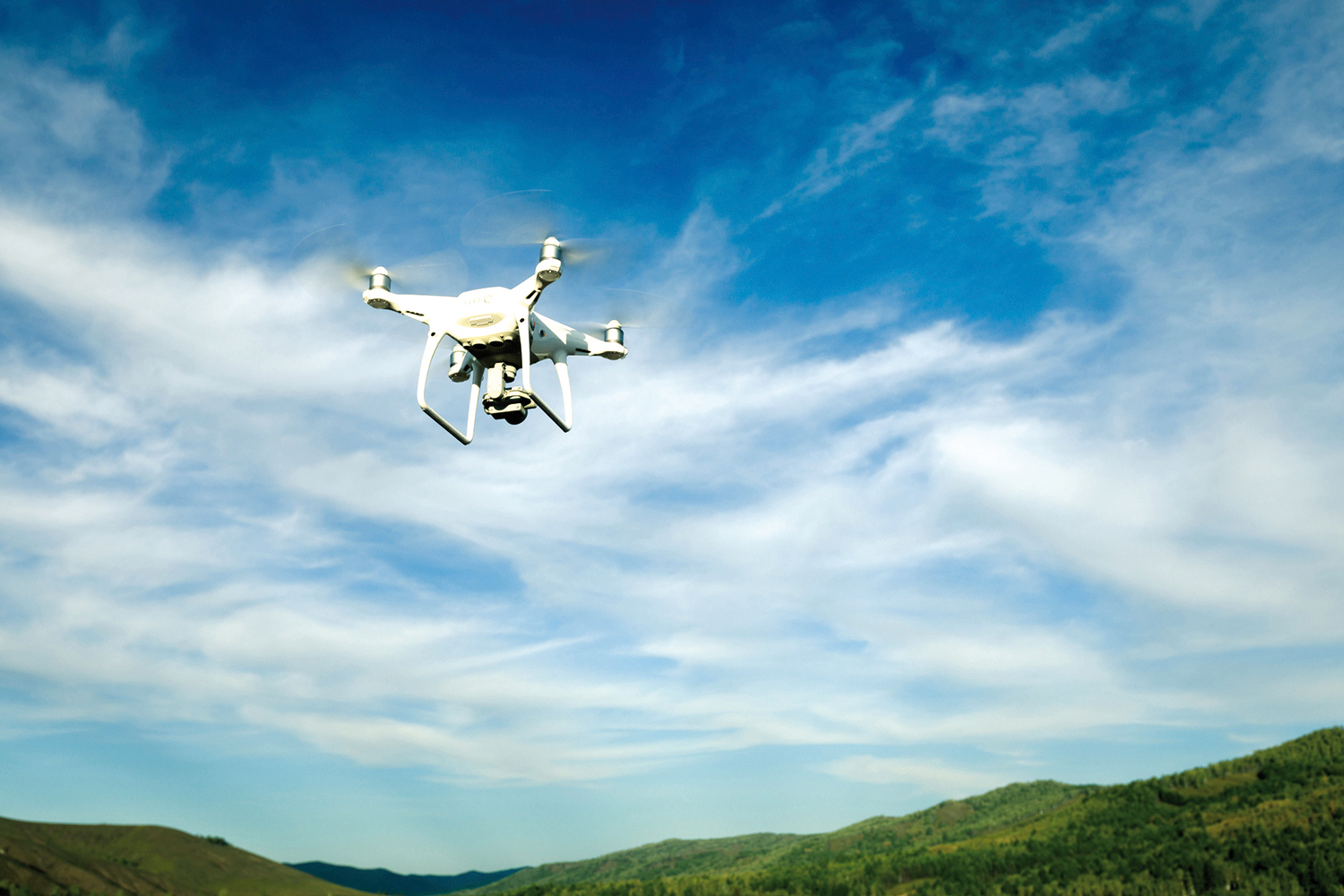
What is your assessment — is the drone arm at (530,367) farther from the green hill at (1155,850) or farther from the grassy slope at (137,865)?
the green hill at (1155,850)

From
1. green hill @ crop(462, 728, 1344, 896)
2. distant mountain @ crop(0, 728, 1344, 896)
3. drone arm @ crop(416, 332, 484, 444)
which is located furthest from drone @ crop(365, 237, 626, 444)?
green hill @ crop(462, 728, 1344, 896)

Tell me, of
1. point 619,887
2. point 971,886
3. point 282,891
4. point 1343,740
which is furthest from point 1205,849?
point 282,891

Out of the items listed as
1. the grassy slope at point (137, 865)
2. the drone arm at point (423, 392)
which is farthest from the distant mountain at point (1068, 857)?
the drone arm at point (423, 392)

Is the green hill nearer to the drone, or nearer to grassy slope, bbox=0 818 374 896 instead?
grassy slope, bbox=0 818 374 896

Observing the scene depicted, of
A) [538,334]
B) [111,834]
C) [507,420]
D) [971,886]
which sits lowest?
[971,886]

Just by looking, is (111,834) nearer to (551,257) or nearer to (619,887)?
(619,887)

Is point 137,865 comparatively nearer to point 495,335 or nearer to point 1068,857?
point 495,335
